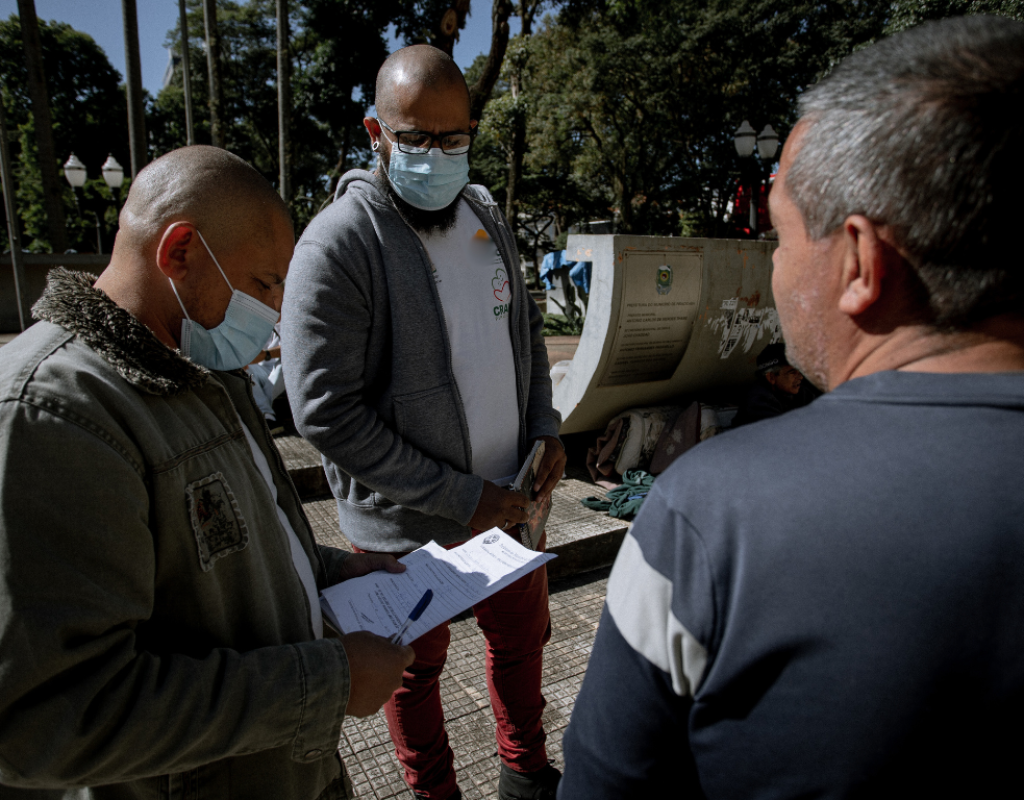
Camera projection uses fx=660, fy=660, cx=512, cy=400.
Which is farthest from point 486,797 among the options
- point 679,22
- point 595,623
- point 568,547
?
point 679,22

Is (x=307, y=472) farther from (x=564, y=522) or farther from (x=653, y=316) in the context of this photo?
(x=653, y=316)

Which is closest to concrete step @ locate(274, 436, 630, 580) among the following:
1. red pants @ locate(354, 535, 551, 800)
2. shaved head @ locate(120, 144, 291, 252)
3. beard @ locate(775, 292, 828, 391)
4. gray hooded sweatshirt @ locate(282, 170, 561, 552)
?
red pants @ locate(354, 535, 551, 800)

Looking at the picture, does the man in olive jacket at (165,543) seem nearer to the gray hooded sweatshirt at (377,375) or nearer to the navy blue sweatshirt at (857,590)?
the gray hooded sweatshirt at (377,375)

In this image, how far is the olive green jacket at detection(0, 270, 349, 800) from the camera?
0.91 meters

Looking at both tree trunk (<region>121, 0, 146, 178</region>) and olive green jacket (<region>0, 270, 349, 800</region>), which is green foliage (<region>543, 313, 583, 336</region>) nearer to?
tree trunk (<region>121, 0, 146, 178</region>)

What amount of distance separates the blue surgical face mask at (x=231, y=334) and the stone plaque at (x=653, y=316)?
11.1 ft

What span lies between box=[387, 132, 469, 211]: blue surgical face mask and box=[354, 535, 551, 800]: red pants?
4.07 feet

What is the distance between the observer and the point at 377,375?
6.42 ft

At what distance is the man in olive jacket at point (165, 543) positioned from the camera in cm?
91

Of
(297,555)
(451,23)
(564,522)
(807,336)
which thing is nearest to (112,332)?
(297,555)

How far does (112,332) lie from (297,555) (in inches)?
23.5

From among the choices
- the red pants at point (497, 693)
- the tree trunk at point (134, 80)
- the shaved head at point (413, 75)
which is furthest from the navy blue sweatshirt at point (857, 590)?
the tree trunk at point (134, 80)

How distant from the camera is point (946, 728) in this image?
2.27 ft

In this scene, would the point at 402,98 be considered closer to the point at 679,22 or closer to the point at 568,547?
the point at 568,547
